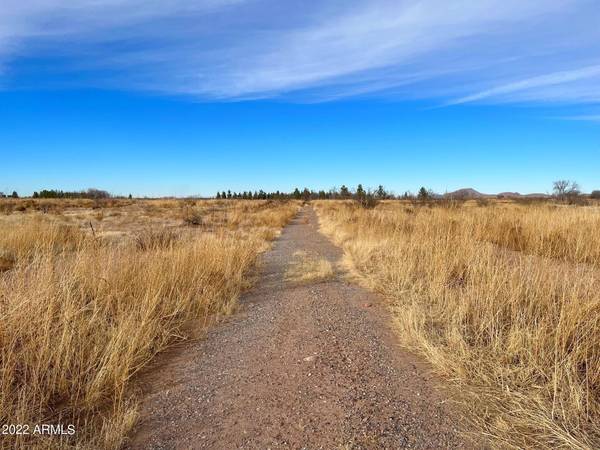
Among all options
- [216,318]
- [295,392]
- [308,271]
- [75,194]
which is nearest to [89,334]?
[216,318]

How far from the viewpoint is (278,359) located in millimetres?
4051

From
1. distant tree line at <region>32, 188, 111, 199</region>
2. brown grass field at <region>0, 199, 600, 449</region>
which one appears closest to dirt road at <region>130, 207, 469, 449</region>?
brown grass field at <region>0, 199, 600, 449</region>

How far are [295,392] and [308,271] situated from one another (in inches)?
209

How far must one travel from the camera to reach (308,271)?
28.2 feet

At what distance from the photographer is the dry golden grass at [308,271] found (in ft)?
26.4

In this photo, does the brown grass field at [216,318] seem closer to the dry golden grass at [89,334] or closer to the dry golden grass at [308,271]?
the dry golden grass at [89,334]

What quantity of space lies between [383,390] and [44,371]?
294 cm

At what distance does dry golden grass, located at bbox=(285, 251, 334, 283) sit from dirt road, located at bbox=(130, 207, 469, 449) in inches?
98.4

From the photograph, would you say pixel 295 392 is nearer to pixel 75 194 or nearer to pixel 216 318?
pixel 216 318

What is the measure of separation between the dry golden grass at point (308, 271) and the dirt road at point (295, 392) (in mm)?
2499

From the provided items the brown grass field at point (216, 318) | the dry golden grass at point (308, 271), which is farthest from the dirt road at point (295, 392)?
the dry golden grass at point (308, 271)

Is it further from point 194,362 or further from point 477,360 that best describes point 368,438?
point 194,362

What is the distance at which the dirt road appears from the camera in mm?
2684

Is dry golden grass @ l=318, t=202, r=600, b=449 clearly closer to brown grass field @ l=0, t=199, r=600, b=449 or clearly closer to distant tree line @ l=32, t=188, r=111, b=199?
brown grass field @ l=0, t=199, r=600, b=449
